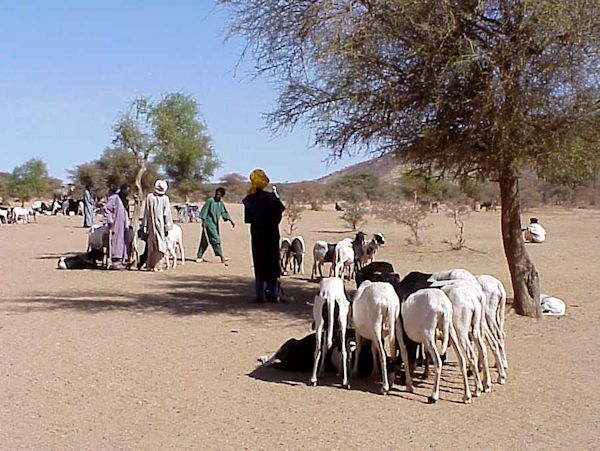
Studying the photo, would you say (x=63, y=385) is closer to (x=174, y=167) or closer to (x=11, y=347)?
(x=11, y=347)

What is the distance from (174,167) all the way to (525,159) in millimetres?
47980

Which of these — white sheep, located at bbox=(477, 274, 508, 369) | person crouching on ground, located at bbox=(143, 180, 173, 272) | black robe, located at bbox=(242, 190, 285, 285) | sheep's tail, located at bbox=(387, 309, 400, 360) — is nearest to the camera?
sheep's tail, located at bbox=(387, 309, 400, 360)

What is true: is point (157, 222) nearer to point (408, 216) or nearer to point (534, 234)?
point (408, 216)

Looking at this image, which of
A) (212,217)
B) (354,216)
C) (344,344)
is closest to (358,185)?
(354,216)

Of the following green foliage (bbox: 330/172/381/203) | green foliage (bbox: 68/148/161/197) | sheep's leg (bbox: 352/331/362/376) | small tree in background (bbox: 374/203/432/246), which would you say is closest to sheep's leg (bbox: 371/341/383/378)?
sheep's leg (bbox: 352/331/362/376)

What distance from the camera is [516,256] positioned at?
13914 millimetres

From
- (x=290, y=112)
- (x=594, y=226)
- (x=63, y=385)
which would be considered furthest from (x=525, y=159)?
(x=594, y=226)

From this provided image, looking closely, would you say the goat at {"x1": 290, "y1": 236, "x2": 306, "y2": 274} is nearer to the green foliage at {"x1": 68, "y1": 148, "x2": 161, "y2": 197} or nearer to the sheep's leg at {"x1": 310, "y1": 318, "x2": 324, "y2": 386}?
the sheep's leg at {"x1": 310, "y1": 318, "x2": 324, "y2": 386}

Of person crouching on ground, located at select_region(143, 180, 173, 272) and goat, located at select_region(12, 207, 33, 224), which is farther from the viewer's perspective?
goat, located at select_region(12, 207, 33, 224)

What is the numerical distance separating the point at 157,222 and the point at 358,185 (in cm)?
5913

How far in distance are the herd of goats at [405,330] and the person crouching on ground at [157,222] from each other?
10776 millimetres

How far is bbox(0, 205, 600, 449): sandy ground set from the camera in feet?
22.9

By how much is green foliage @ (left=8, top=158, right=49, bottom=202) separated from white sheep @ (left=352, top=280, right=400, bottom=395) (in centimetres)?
7817

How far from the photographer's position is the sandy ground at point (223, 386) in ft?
22.9
